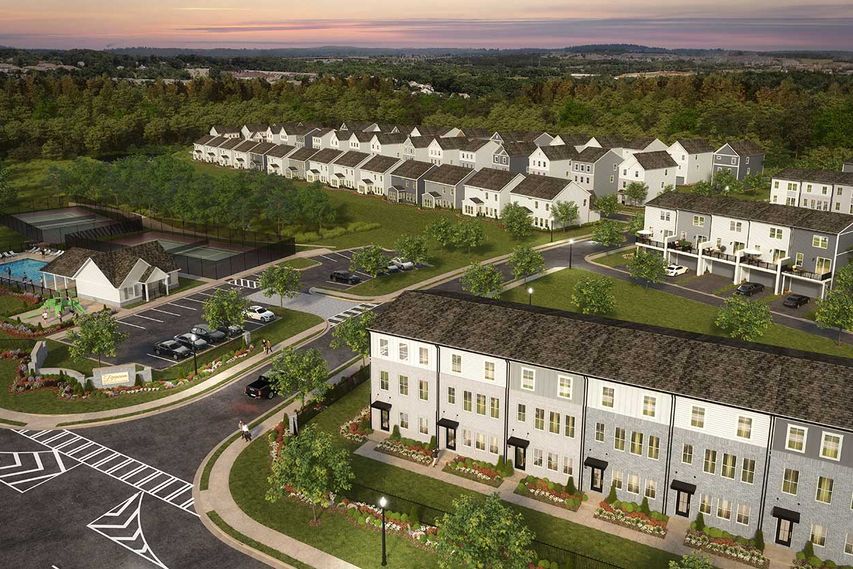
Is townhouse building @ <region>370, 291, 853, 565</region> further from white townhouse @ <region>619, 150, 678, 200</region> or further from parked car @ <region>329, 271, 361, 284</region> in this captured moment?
white townhouse @ <region>619, 150, 678, 200</region>

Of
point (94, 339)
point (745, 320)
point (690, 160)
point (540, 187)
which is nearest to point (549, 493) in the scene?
point (745, 320)

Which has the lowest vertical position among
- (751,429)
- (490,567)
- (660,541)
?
(660,541)

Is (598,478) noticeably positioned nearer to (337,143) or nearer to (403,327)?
(403,327)

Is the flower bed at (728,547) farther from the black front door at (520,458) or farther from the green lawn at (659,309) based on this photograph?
the green lawn at (659,309)

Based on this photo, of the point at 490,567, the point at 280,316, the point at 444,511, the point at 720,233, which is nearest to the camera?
the point at 490,567

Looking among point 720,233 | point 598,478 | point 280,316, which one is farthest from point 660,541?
point 720,233

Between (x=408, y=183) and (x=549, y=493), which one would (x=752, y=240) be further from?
(x=408, y=183)

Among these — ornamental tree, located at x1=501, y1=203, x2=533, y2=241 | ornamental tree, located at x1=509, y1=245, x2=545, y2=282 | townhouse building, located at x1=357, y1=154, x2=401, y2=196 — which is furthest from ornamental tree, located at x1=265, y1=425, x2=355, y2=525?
townhouse building, located at x1=357, y1=154, x2=401, y2=196

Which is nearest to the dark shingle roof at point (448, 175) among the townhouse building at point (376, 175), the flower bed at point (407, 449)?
the townhouse building at point (376, 175)
